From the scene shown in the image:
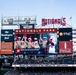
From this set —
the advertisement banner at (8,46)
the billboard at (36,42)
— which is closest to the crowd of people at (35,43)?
the billboard at (36,42)

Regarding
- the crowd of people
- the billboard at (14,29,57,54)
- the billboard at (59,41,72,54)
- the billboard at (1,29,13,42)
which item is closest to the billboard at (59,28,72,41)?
the billboard at (59,41,72,54)

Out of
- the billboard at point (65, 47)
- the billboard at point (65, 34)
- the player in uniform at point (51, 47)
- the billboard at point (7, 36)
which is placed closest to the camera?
the billboard at point (65, 47)

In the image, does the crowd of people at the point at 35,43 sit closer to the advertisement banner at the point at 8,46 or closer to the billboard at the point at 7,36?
the advertisement banner at the point at 8,46

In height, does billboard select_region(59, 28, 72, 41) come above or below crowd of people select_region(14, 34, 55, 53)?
above

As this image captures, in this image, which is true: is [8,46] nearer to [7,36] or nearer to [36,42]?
[7,36]

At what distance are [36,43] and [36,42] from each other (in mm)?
152

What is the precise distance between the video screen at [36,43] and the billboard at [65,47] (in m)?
0.75

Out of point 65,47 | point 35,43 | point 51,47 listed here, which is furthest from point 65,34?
point 35,43

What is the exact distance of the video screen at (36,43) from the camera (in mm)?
36812

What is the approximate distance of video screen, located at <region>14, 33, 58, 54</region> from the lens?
36.8m

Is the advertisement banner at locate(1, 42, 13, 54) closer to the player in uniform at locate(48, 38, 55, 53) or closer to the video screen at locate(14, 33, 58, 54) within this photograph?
the video screen at locate(14, 33, 58, 54)

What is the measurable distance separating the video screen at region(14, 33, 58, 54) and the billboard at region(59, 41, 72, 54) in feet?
2.46

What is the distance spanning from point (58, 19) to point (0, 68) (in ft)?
42.2

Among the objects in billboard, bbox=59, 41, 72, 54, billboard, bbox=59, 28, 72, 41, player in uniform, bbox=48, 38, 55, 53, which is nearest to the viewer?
billboard, bbox=59, 41, 72, 54
